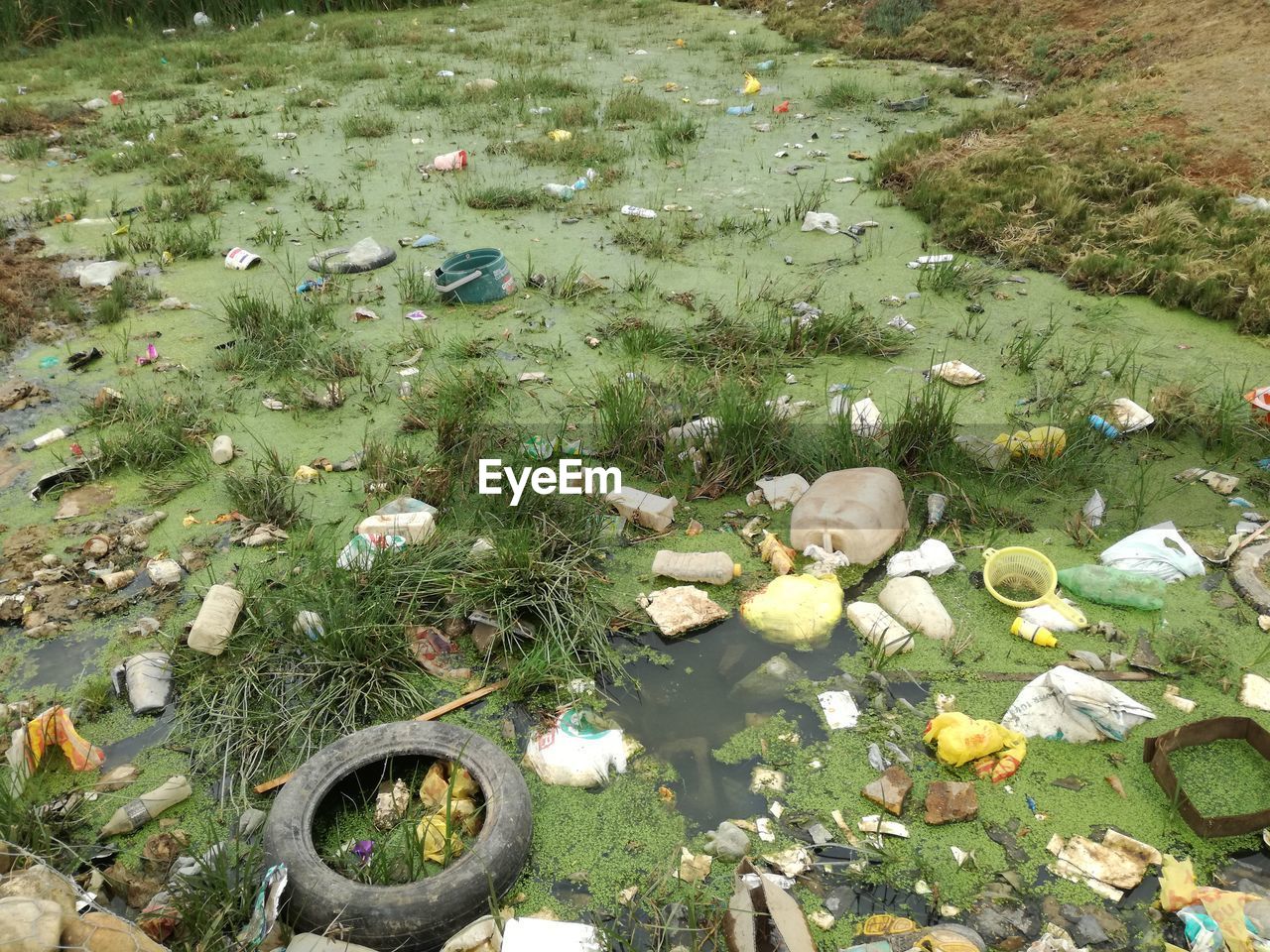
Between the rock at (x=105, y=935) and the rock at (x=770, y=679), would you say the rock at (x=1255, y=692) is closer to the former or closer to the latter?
the rock at (x=770, y=679)

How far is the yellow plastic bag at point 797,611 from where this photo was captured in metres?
2.51

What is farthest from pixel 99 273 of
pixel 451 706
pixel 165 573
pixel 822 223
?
pixel 822 223

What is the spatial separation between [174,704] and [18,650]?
2.01 feet

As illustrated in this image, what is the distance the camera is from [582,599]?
101 inches

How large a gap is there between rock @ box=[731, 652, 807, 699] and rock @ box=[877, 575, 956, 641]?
0.38m

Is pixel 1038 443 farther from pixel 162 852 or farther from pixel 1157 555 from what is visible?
pixel 162 852

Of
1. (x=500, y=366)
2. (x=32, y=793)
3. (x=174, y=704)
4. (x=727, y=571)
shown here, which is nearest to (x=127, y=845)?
(x=32, y=793)

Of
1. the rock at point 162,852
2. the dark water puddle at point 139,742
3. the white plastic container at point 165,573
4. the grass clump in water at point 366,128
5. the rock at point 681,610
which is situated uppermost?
the grass clump in water at point 366,128

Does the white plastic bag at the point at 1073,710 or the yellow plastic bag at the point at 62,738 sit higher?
the white plastic bag at the point at 1073,710

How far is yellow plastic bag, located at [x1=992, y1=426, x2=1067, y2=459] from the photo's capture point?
306 cm

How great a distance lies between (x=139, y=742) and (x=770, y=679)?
5.64 feet

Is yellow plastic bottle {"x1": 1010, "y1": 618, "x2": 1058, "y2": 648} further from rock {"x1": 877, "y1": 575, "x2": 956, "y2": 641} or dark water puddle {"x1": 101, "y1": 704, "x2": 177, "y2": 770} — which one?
dark water puddle {"x1": 101, "y1": 704, "x2": 177, "y2": 770}

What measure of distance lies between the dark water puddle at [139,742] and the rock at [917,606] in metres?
2.07

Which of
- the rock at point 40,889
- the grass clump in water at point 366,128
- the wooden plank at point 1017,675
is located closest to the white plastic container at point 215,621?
the rock at point 40,889
